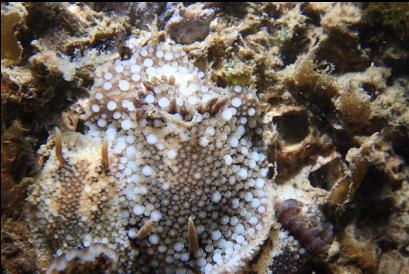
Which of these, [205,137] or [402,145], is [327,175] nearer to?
[402,145]

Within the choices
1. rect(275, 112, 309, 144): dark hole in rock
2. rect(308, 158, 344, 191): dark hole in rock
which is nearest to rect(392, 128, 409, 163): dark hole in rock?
rect(308, 158, 344, 191): dark hole in rock

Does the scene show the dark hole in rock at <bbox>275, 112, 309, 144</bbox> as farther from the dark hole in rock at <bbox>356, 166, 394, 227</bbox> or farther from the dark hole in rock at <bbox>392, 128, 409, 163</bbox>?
the dark hole in rock at <bbox>392, 128, 409, 163</bbox>

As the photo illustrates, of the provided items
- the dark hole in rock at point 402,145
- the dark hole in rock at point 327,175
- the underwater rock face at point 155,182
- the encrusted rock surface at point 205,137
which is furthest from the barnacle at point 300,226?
the dark hole in rock at point 402,145

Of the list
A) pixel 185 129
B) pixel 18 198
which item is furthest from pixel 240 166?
pixel 18 198

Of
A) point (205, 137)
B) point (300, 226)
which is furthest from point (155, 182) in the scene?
point (300, 226)

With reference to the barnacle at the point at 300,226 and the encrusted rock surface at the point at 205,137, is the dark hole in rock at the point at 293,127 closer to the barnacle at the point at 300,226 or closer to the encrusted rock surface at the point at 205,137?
the encrusted rock surface at the point at 205,137

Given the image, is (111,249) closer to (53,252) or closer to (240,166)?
(53,252)
